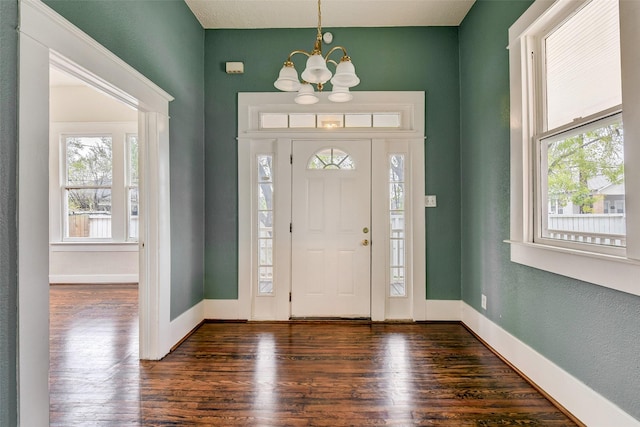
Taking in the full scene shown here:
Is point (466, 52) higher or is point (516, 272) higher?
point (466, 52)

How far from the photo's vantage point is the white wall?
514 cm

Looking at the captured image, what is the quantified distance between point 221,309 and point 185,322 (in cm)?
51

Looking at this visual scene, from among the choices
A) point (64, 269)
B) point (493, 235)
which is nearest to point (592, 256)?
point (493, 235)

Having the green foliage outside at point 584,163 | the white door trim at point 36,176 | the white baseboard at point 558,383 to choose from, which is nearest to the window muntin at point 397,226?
the white baseboard at point 558,383

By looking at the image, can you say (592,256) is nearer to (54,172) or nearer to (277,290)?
(277,290)

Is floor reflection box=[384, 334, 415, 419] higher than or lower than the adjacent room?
A: lower

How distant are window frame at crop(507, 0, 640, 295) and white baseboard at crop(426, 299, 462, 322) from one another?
3.88 ft

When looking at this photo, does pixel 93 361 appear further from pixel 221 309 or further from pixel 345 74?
pixel 345 74

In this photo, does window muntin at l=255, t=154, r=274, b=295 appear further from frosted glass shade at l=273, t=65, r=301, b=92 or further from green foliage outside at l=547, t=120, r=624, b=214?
green foliage outside at l=547, t=120, r=624, b=214

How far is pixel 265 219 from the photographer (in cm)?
358

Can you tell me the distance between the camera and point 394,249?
3537mm

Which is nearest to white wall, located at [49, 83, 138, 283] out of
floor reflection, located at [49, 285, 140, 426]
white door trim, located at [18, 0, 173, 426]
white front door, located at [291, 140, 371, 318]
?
floor reflection, located at [49, 285, 140, 426]

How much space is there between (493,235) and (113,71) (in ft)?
9.78

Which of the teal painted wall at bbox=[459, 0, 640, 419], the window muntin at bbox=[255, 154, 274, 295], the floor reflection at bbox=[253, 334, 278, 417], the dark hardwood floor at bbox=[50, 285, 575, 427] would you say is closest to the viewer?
the teal painted wall at bbox=[459, 0, 640, 419]
